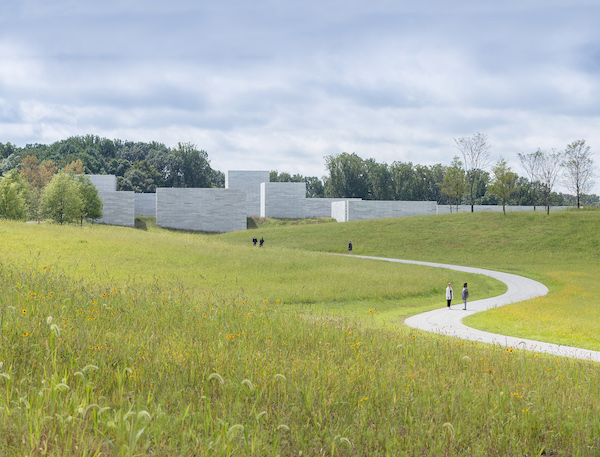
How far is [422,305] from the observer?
851 inches

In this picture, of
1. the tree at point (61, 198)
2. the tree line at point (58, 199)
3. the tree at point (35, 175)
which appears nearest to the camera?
the tree line at point (58, 199)

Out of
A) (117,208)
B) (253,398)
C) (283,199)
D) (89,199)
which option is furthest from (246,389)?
(283,199)

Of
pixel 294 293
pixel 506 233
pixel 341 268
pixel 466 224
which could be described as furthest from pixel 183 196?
pixel 294 293

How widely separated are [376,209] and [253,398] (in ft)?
272

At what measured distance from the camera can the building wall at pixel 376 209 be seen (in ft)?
277

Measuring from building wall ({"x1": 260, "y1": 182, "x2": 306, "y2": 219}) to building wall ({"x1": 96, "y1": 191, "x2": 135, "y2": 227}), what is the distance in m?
24.7

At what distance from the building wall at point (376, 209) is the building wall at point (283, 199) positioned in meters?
7.46

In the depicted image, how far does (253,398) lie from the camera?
162 inches

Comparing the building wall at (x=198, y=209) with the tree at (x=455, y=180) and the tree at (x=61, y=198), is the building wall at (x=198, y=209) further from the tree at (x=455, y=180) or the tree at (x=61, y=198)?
the tree at (x=455, y=180)

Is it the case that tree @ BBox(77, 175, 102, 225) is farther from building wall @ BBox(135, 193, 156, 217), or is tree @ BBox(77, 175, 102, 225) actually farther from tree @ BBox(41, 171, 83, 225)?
building wall @ BBox(135, 193, 156, 217)

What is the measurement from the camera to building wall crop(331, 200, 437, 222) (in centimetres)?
8456

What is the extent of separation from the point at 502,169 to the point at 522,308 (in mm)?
48666

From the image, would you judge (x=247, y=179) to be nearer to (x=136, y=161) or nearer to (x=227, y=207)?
(x=227, y=207)

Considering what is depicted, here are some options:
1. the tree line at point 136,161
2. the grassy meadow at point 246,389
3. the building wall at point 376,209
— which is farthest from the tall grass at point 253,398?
the tree line at point 136,161
